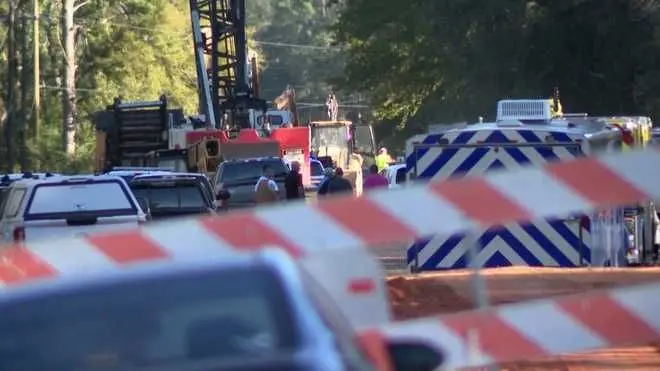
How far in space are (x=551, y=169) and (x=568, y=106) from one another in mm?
34131

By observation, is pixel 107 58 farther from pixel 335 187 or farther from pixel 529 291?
pixel 529 291

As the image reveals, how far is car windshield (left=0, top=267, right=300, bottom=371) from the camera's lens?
18.2ft

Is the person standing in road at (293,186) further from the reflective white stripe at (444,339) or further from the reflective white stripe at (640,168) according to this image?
the reflective white stripe at (640,168)

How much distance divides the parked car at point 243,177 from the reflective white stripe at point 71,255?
2298cm

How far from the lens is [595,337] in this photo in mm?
7758

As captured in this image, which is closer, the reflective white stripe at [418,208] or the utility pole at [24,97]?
the reflective white stripe at [418,208]

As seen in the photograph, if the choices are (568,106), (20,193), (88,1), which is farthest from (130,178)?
(88,1)

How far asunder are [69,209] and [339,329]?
12.9 meters

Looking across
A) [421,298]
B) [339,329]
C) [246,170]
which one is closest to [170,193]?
[421,298]

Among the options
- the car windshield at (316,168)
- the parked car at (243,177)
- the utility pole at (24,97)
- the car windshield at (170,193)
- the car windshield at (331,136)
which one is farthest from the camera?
the utility pole at (24,97)

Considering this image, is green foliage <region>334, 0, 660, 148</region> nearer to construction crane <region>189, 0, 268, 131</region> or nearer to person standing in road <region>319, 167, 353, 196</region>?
construction crane <region>189, 0, 268, 131</region>

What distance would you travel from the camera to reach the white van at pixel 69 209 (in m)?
17.9

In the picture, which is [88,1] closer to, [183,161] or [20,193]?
[183,161]

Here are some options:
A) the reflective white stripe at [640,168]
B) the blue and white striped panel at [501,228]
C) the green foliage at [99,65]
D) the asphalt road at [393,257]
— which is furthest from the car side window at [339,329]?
the green foliage at [99,65]
